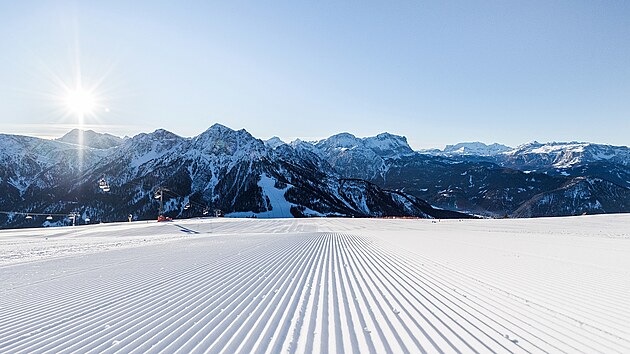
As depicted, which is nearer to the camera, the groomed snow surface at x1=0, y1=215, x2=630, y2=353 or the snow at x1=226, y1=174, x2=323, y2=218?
the groomed snow surface at x1=0, y1=215, x2=630, y2=353

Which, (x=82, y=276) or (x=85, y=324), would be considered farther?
(x=82, y=276)

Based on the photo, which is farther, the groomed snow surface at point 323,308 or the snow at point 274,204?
the snow at point 274,204

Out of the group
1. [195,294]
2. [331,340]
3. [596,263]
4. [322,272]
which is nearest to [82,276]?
[195,294]

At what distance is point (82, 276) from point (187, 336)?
939 cm

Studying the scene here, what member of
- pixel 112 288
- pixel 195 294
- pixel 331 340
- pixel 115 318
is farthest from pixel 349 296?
pixel 112 288

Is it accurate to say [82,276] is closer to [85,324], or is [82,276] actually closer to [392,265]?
[85,324]

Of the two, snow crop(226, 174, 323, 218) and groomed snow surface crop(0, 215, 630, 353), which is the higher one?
snow crop(226, 174, 323, 218)

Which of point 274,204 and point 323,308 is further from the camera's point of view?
point 274,204

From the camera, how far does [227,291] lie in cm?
976

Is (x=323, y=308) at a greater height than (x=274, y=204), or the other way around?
(x=274, y=204)

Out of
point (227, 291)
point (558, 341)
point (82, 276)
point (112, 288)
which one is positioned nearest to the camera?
point (558, 341)

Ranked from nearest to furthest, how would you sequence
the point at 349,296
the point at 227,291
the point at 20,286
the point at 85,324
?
the point at 85,324, the point at 349,296, the point at 227,291, the point at 20,286

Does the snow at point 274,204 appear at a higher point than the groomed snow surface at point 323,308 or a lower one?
higher

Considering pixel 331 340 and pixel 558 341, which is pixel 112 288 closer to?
pixel 331 340
